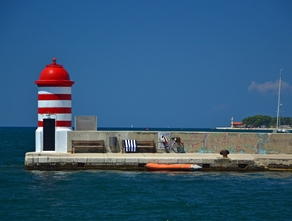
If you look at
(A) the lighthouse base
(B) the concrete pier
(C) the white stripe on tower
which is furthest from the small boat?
(C) the white stripe on tower

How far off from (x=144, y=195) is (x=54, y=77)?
8636 millimetres

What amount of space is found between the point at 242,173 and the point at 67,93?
8.54 meters

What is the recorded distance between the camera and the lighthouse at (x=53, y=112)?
2569cm

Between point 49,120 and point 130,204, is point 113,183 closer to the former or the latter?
point 130,204

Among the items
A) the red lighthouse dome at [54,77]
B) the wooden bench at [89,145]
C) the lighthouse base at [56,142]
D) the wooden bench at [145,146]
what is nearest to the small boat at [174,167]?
the wooden bench at [145,146]

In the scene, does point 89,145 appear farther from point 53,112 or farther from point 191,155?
point 191,155

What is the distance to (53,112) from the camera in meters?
25.8

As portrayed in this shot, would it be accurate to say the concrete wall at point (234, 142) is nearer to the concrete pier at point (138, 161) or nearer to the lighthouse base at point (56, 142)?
the concrete pier at point (138, 161)

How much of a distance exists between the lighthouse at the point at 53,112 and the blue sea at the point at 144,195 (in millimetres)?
2032

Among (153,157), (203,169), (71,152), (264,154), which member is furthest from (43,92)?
(264,154)

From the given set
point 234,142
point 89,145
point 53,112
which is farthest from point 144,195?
point 53,112

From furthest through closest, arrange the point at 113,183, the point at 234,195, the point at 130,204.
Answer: the point at 113,183 → the point at 234,195 → the point at 130,204

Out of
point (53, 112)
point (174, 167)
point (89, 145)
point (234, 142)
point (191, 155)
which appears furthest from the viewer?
point (234, 142)

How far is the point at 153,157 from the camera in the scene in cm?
2406
